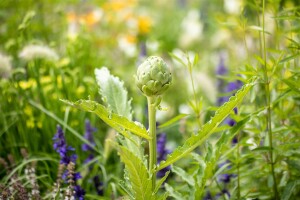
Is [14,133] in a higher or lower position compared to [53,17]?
lower

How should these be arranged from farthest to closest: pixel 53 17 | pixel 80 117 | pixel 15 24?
pixel 53 17, pixel 15 24, pixel 80 117

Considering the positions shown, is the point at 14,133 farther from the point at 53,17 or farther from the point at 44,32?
the point at 53,17

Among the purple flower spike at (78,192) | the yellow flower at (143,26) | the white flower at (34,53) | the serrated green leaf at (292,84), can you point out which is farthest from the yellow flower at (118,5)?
the serrated green leaf at (292,84)

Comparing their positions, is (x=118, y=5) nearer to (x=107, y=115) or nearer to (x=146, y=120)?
(x=146, y=120)

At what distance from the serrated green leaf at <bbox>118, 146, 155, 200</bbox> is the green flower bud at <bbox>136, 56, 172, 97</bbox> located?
0.60 ft

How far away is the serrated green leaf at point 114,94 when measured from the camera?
1.33 meters

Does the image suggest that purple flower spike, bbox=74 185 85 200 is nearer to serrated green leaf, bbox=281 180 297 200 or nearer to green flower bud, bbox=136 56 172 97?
green flower bud, bbox=136 56 172 97

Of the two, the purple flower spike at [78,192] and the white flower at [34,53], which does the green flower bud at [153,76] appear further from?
the white flower at [34,53]

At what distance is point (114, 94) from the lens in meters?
1.36

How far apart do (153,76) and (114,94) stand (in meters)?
0.23

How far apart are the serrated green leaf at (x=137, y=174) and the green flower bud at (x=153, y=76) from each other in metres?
0.18

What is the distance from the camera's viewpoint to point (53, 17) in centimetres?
388

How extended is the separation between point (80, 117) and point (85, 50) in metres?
0.70

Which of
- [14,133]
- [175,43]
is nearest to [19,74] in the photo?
[14,133]
